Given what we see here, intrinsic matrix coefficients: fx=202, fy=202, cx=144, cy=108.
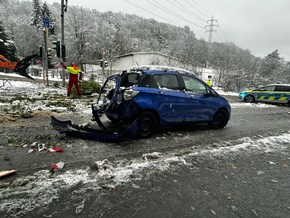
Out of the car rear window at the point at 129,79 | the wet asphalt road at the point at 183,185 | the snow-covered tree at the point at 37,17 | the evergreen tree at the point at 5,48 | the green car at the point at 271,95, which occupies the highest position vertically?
the snow-covered tree at the point at 37,17

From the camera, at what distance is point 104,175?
A: 10.7 feet

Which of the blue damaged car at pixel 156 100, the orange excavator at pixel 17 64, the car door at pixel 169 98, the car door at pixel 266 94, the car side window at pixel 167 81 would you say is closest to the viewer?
the blue damaged car at pixel 156 100

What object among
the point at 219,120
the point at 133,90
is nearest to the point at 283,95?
the point at 219,120

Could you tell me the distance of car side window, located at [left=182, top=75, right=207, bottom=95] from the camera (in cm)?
579

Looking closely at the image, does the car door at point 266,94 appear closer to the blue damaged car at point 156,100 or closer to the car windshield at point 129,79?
the blue damaged car at point 156,100

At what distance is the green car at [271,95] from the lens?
51.3 ft

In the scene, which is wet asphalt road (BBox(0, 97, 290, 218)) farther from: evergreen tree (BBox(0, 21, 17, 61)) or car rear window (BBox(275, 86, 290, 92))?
evergreen tree (BBox(0, 21, 17, 61))

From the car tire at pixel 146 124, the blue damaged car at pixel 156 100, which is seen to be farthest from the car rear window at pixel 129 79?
the car tire at pixel 146 124

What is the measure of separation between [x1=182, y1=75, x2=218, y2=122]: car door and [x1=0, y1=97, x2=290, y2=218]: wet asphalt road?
1.01 metres

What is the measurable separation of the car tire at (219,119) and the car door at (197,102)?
0.28 m

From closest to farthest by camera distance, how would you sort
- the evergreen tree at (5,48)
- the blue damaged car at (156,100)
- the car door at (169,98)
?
the blue damaged car at (156,100)
the car door at (169,98)
the evergreen tree at (5,48)

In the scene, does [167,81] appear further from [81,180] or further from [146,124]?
[81,180]

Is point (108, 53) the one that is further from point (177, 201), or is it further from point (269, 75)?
point (177, 201)

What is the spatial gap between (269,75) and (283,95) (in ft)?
99.7
